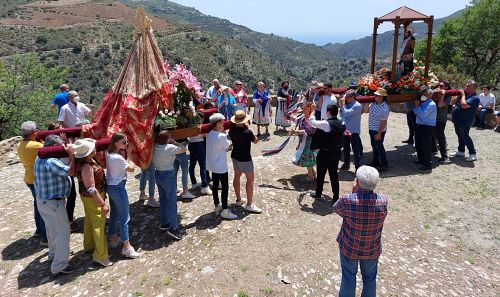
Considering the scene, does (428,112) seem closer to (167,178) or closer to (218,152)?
(218,152)

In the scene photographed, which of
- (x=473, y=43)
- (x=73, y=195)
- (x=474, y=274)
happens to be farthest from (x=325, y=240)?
(x=473, y=43)

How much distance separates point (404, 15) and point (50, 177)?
30.7 feet

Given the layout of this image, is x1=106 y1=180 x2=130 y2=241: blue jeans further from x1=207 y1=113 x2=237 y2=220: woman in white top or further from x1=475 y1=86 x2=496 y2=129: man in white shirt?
x1=475 y1=86 x2=496 y2=129: man in white shirt

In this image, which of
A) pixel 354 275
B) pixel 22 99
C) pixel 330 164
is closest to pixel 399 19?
pixel 330 164

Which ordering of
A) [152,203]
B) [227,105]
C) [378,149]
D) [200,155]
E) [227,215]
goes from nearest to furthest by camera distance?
1. [227,215]
2. [152,203]
3. [200,155]
4. [378,149]
5. [227,105]

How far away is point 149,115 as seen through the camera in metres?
5.89

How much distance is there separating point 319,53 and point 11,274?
19343 centimetres

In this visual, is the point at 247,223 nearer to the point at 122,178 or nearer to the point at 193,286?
the point at 193,286

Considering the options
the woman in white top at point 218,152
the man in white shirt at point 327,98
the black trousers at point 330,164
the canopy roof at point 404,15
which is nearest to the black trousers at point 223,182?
the woman in white top at point 218,152

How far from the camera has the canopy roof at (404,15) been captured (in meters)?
9.85

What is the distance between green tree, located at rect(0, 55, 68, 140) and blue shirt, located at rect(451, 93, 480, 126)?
13.7 m

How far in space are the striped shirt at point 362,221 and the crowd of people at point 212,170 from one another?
0.04 feet

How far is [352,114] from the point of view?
866 cm

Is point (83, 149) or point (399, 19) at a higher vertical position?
point (399, 19)
